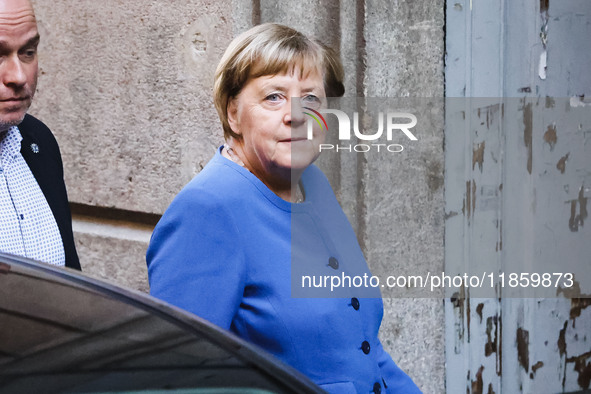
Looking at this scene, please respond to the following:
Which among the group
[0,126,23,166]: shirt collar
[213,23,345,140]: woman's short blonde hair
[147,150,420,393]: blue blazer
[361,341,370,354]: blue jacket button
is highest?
[213,23,345,140]: woman's short blonde hair

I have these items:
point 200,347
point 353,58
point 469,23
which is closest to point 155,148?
point 353,58

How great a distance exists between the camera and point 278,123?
7.35 feet

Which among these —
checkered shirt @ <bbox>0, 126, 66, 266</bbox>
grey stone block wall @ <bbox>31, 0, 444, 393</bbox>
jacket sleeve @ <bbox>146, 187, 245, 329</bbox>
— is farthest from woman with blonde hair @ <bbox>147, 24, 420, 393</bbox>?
grey stone block wall @ <bbox>31, 0, 444, 393</bbox>

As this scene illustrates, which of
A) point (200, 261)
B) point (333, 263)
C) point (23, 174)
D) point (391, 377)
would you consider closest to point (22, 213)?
point (23, 174)

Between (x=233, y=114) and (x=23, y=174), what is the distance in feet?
1.95

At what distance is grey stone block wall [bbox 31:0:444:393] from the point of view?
11.7 ft

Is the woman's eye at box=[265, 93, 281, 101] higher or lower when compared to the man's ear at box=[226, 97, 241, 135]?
higher

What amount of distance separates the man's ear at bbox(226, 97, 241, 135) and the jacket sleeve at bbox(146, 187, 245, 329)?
0.30 metres

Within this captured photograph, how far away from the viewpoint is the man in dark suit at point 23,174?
2322mm

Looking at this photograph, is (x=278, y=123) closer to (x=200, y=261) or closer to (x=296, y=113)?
(x=296, y=113)

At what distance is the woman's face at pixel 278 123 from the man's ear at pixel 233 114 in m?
0.02

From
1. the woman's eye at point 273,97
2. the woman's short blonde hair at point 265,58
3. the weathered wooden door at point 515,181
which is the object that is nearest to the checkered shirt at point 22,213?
the woman's short blonde hair at point 265,58

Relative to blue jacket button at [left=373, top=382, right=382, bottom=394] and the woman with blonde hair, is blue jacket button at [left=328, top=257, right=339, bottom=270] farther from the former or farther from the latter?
blue jacket button at [left=373, top=382, right=382, bottom=394]

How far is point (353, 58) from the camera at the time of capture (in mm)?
3549
